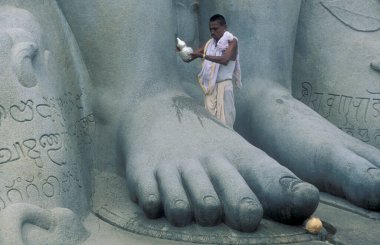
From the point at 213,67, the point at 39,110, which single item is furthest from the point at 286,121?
the point at 39,110

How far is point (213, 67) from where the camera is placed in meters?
3.11

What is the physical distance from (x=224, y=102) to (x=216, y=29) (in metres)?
0.29

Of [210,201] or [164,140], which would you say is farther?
[164,140]

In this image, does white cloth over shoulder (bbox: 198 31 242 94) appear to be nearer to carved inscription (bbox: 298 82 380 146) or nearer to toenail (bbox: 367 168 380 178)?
carved inscription (bbox: 298 82 380 146)

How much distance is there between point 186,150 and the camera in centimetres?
250

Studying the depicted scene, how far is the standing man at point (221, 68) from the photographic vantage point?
9.95 ft

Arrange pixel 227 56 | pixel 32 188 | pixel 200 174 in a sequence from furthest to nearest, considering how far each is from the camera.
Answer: pixel 227 56 < pixel 200 174 < pixel 32 188

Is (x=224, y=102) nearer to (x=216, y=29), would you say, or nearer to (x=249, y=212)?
(x=216, y=29)

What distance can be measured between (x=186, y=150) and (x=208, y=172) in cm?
13

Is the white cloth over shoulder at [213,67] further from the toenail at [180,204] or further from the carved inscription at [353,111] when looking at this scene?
the toenail at [180,204]

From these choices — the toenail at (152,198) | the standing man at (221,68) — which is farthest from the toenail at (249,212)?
the standing man at (221,68)

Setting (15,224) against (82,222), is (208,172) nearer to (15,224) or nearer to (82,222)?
(82,222)

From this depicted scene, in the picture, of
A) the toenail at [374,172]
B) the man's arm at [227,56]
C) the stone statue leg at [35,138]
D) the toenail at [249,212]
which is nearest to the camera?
the stone statue leg at [35,138]

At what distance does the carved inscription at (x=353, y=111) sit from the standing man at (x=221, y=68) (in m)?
0.38
